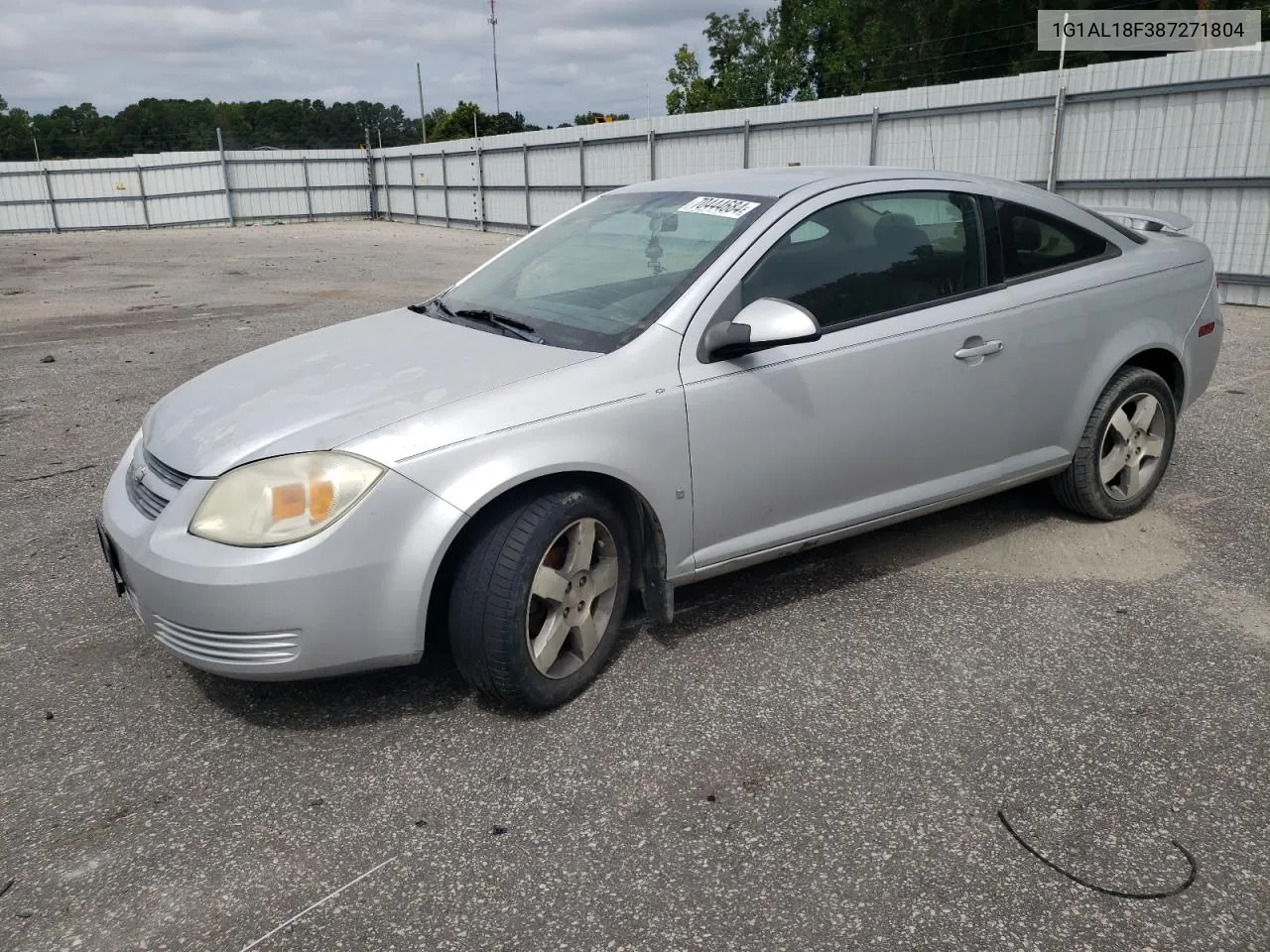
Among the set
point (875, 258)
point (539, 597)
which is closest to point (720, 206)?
point (875, 258)

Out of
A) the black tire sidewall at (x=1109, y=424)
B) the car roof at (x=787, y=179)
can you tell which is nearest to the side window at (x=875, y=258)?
the car roof at (x=787, y=179)

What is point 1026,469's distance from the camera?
13.6ft

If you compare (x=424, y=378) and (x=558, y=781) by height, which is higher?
(x=424, y=378)

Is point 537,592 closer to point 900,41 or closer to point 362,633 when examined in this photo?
point 362,633

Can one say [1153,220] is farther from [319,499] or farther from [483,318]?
[319,499]

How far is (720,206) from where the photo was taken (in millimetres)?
3695

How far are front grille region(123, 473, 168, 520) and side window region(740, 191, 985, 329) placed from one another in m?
1.95

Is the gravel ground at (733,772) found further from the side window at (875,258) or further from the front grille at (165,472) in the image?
the side window at (875,258)

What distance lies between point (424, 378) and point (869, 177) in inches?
75.0

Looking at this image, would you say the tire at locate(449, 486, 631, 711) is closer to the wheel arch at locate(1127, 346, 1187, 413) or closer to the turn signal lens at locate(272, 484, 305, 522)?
the turn signal lens at locate(272, 484, 305, 522)

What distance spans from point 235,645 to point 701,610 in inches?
67.5

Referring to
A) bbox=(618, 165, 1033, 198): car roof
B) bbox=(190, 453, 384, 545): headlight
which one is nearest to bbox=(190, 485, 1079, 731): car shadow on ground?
bbox=(190, 453, 384, 545): headlight

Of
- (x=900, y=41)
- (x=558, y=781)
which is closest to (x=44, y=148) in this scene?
(x=900, y=41)

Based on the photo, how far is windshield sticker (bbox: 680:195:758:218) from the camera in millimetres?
3594
